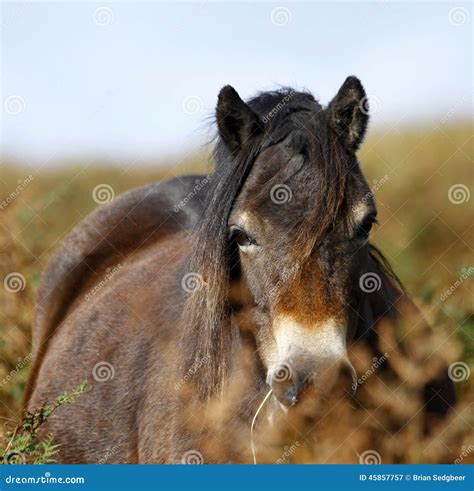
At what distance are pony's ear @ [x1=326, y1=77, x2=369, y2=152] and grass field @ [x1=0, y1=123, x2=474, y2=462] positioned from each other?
56cm

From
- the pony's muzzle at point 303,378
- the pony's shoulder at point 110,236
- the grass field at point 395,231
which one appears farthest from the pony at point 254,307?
the pony's shoulder at point 110,236

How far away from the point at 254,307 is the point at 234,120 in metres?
0.96

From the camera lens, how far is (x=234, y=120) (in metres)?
4.50

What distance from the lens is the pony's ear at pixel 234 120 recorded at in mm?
4449

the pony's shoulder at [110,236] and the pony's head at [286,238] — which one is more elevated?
the pony's head at [286,238]

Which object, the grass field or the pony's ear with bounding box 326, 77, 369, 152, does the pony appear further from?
the grass field

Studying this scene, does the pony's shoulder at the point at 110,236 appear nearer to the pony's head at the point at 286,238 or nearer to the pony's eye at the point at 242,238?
the pony's head at the point at 286,238

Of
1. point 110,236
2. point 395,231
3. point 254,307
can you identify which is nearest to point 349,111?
point 254,307

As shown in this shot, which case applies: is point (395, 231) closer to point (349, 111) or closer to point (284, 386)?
point (349, 111)

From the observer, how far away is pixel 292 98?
15.2 feet

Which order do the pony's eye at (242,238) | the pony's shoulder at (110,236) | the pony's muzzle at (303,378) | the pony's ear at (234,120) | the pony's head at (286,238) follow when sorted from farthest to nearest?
the pony's shoulder at (110,236) < the pony's ear at (234,120) < the pony's eye at (242,238) < the pony's head at (286,238) < the pony's muzzle at (303,378)

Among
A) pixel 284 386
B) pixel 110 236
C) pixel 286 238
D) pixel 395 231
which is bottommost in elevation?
pixel 110 236

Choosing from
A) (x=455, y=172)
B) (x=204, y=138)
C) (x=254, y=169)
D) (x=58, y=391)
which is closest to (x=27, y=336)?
(x=58, y=391)

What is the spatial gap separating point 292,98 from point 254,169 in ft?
1.64
